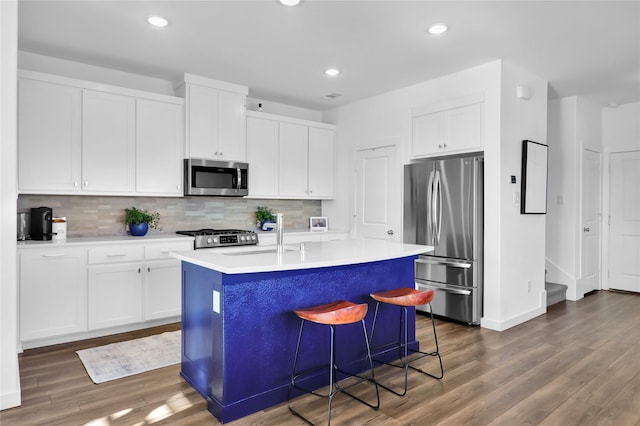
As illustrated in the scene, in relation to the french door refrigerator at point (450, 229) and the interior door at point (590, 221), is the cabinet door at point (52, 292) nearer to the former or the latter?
the french door refrigerator at point (450, 229)

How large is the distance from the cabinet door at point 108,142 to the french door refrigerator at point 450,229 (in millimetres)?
3131

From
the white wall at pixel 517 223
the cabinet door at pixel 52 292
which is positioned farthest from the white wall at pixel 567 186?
the cabinet door at pixel 52 292

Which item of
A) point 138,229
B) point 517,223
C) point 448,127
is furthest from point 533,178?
point 138,229

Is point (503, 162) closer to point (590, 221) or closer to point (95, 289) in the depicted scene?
point (590, 221)

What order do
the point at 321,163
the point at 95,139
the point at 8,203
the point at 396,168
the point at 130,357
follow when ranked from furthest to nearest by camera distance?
the point at 321,163 → the point at 396,168 → the point at 95,139 → the point at 130,357 → the point at 8,203

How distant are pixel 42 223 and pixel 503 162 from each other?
4430 mm

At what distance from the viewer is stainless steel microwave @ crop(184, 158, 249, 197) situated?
454 cm

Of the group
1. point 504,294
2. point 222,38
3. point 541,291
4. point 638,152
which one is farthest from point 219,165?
point 638,152

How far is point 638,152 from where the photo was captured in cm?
588

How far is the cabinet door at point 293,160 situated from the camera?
18.0 ft

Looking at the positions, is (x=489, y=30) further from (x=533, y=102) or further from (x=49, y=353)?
(x=49, y=353)

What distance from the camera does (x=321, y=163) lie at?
19.5ft

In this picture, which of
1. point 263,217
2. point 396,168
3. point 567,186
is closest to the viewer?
point 396,168

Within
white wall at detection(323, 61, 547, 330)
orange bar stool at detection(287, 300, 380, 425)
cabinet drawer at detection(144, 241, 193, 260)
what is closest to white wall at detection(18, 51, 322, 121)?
cabinet drawer at detection(144, 241, 193, 260)
